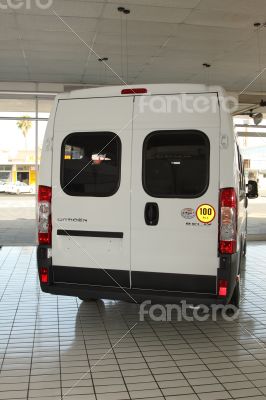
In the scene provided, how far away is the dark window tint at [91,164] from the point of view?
4.43 metres

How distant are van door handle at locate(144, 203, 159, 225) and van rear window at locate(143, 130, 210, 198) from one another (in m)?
0.10

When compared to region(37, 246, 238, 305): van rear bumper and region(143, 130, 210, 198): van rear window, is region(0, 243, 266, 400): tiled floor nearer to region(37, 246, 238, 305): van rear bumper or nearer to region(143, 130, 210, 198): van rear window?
region(37, 246, 238, 305): van rear bumper

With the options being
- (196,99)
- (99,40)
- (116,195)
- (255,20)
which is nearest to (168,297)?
(116,195)

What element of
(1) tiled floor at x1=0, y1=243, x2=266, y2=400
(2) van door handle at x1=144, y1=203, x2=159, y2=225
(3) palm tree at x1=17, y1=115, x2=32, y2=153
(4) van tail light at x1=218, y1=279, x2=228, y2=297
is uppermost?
(3) palm tree at x1=17, y1=115, x2=32, y2=153

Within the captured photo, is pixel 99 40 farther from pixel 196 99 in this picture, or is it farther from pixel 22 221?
pixel 22 221

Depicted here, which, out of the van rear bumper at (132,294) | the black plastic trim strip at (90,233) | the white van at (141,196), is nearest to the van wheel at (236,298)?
the white van at (141,196)

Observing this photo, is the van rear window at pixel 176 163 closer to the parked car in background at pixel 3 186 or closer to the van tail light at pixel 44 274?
the van tail light at pixel 44 274

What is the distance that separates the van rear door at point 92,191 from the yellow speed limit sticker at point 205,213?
638 millimetres

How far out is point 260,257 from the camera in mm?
9273

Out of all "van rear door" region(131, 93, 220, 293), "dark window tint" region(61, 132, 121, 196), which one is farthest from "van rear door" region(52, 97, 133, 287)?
"van rear door" region(131, 93, 220, 293)

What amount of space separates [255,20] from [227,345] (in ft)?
15.4

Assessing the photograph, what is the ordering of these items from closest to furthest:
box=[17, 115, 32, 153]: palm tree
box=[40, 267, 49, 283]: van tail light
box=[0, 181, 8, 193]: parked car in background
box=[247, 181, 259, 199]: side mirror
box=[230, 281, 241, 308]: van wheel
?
1. box=[40, 267, 49, 283]: van tail light
2. box=[230, 281, 241, 308]: van wheel
3. box=[247, 181, 259, 199]: side mirror
4. box=[17, 115, 32, 153]: palm tree
5. box=[0, 181, 8, 193]: parked car in background

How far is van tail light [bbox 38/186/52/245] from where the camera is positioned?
14.9 feet

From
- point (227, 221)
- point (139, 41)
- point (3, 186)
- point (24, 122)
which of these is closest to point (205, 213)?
point (227, 221)
